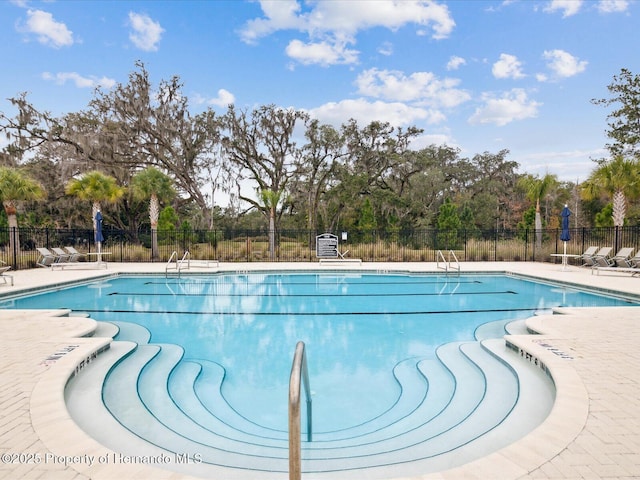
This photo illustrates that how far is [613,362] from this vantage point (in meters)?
4.01

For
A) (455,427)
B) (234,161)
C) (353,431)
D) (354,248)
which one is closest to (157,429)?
(353,431)

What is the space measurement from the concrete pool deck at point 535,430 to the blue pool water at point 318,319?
136 cm

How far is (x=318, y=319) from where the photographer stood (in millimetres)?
7352

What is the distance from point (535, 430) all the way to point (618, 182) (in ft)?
49.4

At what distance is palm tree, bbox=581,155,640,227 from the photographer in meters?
14.1

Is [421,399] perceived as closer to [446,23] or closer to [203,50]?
[446,23]

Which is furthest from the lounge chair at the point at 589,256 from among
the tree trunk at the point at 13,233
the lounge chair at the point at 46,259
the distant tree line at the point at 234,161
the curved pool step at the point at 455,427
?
the tree trunk at the point at 13,233

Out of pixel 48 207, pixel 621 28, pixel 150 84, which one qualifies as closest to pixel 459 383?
pixel 621 28

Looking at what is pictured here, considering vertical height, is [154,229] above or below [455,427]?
above

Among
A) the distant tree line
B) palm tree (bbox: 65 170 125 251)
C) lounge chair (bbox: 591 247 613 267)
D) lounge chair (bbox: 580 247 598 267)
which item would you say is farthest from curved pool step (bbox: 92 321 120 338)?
lounge chair (bbox: 580 247 598 267)

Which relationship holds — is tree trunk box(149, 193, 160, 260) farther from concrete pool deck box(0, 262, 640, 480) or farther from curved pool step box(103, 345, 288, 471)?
curved pool step box(103, 345, 288, 471)

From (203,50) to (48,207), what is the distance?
1280 cm

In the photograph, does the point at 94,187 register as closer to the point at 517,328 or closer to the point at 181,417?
the point at 181,417

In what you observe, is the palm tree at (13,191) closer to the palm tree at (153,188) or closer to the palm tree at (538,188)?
the palm tree at (153,188)
